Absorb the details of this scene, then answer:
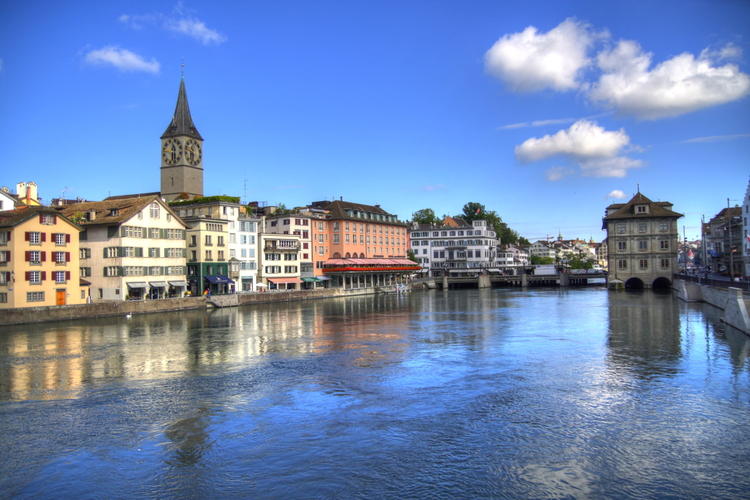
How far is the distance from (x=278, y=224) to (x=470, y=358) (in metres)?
63.3

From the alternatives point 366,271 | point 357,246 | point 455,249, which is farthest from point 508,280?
point 366,271

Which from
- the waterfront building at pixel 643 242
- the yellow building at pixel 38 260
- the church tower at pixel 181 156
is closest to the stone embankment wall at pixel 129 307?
the yellow building at pixel 38 260

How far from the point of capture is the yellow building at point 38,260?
48.6 m

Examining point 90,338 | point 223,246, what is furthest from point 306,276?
point 90,338

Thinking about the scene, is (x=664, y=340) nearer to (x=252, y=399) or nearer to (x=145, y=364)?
(x=252, y=399)

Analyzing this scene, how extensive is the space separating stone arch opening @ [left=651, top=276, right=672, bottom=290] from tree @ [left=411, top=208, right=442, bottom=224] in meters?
66.3

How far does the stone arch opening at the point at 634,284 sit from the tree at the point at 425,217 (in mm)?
63949

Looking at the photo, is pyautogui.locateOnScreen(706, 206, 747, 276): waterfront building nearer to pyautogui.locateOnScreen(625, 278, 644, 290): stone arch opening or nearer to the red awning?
pyautogui.locateOnScreen(625, 278, 644, 290): stone arch opening

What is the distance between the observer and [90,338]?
39250 millimetres

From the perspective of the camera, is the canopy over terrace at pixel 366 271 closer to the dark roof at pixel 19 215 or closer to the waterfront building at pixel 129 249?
the waterfront building at pixel 129 249

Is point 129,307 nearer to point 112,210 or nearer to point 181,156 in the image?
point 112,210

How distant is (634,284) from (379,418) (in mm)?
86424

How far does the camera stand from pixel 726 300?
47.2 metres

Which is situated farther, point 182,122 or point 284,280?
point 182,122
